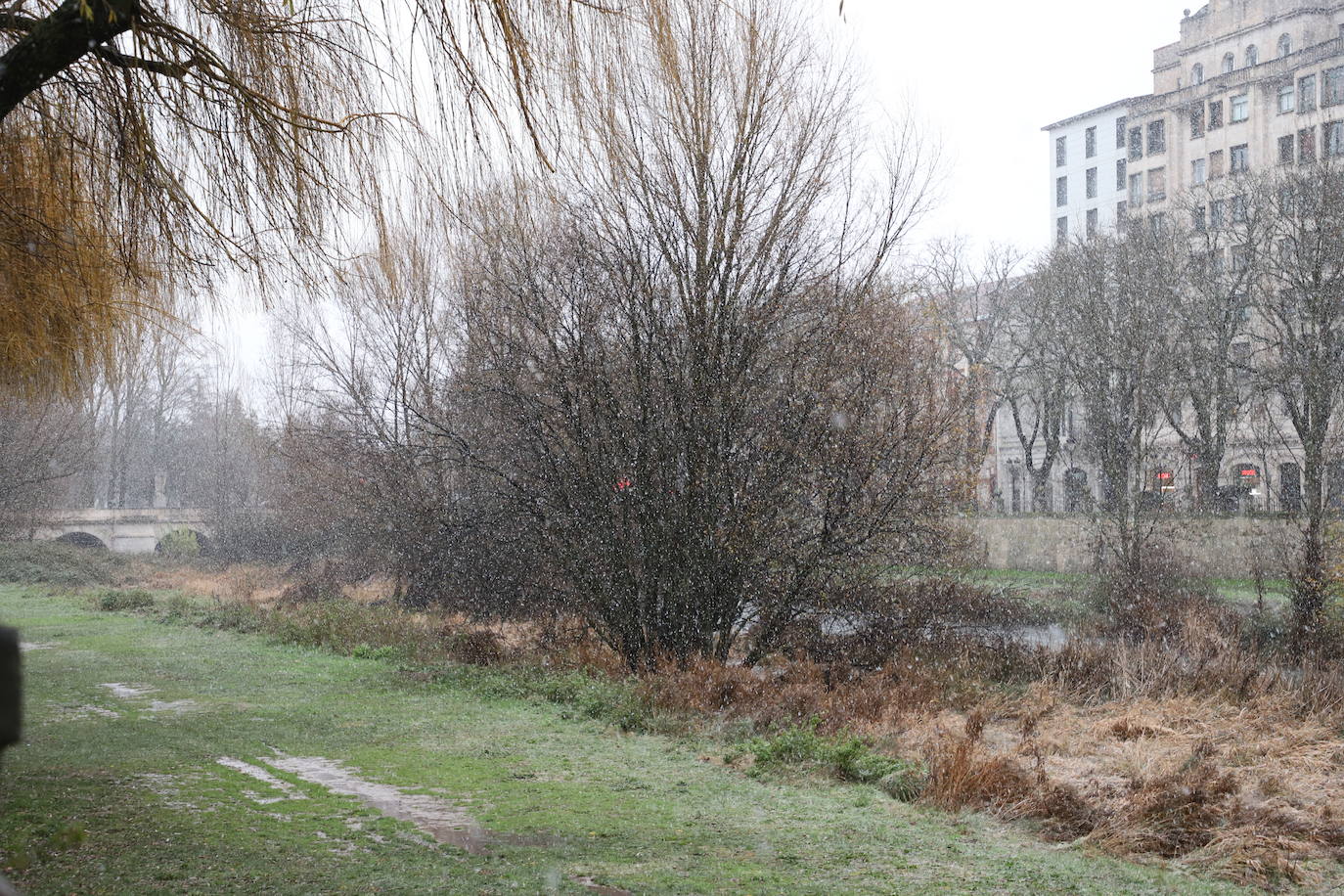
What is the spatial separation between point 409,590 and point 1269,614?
16.7 meters

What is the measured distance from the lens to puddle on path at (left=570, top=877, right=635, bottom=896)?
17.5 feet

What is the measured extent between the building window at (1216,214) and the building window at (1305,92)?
413 inches

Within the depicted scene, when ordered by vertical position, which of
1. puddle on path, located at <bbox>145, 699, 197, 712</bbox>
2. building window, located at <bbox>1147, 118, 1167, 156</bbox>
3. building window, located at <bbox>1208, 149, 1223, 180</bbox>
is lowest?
puddle on path, located at <bbox>145, 699, 197, 712</bbox>

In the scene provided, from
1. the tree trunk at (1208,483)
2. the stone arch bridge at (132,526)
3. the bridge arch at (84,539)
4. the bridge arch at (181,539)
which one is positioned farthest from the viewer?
the stone arch bridge at (132,526)

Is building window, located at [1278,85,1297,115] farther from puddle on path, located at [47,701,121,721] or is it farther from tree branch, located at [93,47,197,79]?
tree branch, located at [93,47,197,79]

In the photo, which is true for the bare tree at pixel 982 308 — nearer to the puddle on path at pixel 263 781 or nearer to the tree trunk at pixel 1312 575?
the tree trunk at pixel 1312 575

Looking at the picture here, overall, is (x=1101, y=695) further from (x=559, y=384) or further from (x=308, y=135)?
(x=308, y=135)

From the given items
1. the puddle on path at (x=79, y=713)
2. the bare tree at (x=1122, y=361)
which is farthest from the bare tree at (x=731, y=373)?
the bare tree at (x=1122, y=361)

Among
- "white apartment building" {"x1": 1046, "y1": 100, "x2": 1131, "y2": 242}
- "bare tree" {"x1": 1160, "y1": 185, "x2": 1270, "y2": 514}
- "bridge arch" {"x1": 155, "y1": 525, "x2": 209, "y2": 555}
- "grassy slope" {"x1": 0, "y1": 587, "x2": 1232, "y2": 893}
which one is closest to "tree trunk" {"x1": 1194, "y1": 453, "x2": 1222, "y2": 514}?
"bare tree" {"x1": 1160, "y1": 185, "x2": 1270, "y2": 514}

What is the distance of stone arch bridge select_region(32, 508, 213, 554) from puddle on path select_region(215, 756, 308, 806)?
35.8m

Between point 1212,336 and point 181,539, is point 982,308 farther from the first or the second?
point 181,539

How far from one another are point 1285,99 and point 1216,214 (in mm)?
15275

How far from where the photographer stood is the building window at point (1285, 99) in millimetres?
44375

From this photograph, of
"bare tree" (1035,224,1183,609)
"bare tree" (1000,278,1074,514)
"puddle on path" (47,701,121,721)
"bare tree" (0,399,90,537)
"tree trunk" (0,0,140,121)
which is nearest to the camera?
"tree trunk" (0,0,140,121)
